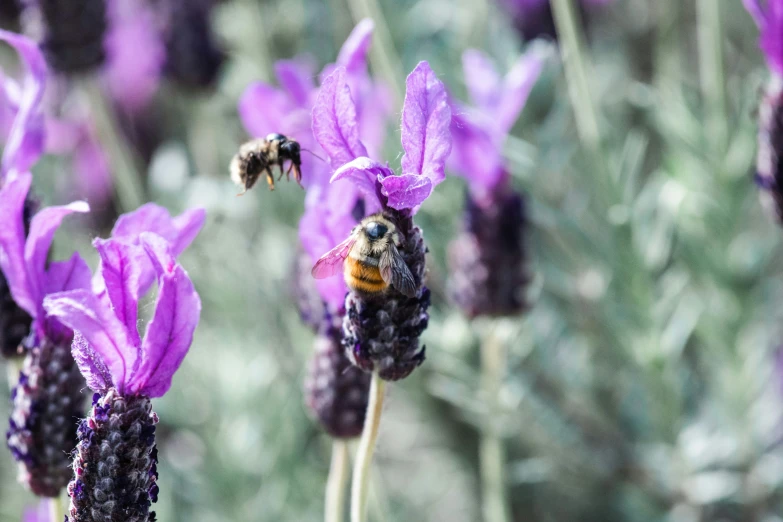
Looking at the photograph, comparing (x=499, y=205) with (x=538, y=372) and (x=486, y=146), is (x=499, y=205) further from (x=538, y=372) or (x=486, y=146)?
(x=538, y=372)

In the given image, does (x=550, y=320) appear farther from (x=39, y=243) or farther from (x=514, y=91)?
(x=39, y=243)

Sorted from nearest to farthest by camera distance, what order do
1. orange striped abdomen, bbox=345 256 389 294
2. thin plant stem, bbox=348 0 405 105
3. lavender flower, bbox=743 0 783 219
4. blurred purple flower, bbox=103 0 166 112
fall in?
orange striped abdomen, bbox=345 256 389 294, lavender flower, bbox=743 0 783 219, thin plant stem, bbox=348 0 405 105, blurred purple flower, bbox=103 0 166 112

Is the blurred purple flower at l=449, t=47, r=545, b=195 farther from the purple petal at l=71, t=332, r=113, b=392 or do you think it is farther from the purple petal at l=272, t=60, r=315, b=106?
the purple petal at l=71, t=332, r=113, b=392

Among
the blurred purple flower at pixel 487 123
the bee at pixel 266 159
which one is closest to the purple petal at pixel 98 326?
the bee at pixel 266 159

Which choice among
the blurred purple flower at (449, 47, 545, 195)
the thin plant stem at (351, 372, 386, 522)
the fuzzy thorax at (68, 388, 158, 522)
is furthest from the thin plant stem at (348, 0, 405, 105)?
the fuzzy thorax at (68, 388, 158, 522)

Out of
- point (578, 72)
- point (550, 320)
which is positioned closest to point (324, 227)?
point (578, 72)

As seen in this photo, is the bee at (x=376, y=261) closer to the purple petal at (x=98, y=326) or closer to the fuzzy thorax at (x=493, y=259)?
the purple petal at (x=98, y=326)
